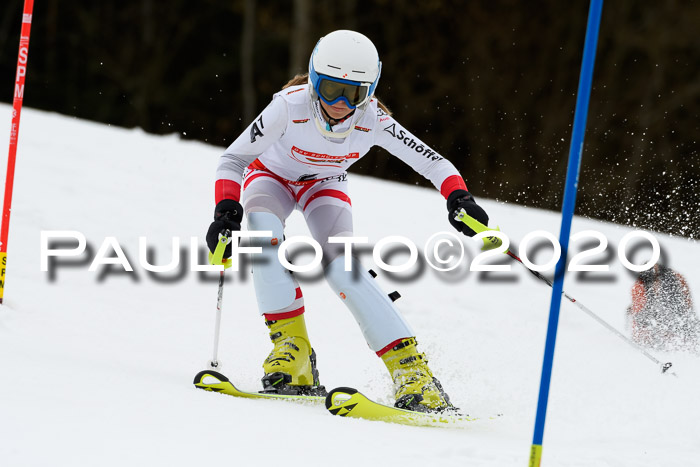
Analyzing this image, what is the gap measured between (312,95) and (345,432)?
4.93 feet

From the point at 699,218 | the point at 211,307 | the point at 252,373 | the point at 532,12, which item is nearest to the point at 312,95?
the point at 252,373

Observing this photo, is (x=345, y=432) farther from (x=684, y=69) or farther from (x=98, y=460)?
(x=684, y=69)

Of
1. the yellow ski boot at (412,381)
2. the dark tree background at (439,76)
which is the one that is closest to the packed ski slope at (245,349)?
the yellow ski boot at (412,381)

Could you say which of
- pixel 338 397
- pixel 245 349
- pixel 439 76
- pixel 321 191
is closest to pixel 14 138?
pixel 321 191

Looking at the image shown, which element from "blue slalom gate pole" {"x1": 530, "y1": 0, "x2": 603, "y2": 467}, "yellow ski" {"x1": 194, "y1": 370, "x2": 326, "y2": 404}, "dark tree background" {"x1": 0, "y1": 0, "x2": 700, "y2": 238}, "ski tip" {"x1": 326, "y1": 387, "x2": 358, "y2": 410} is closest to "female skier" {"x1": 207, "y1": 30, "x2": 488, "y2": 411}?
"yellow ski" {"x1": 194, "y1": 370, "x2": 326, "y2": 404}

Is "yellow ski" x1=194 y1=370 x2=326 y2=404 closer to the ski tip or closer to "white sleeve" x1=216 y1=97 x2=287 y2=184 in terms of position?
the ski tip

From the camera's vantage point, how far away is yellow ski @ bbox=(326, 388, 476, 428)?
3.27 metres

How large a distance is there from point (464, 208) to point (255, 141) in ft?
3.17

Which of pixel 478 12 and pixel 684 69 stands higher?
pixel 478 12

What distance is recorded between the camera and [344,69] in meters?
3.55

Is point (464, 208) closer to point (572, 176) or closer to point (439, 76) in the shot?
point (572, 176)

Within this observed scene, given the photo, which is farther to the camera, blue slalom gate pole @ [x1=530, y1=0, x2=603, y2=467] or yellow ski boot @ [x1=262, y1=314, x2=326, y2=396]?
yellow ski boot @ [x1=262, y1=314, x2=326, y2=396]

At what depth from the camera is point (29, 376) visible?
303 centimetres

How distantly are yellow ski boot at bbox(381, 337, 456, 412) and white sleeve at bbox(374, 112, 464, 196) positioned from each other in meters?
0.82
